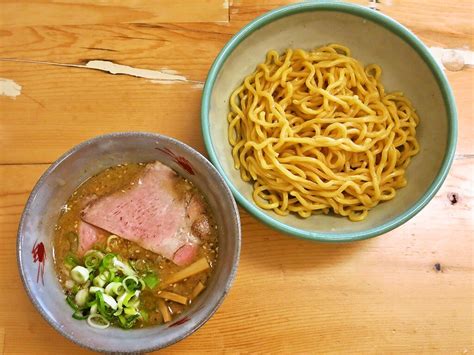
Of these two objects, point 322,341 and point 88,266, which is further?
point 322,341

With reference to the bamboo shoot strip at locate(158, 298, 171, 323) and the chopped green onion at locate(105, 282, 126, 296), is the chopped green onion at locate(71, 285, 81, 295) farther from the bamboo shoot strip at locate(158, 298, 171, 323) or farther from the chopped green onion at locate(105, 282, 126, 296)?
the bamboo shoot strip at locate(158, 298, 171, 323)

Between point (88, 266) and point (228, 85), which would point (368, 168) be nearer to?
point (228, 85)

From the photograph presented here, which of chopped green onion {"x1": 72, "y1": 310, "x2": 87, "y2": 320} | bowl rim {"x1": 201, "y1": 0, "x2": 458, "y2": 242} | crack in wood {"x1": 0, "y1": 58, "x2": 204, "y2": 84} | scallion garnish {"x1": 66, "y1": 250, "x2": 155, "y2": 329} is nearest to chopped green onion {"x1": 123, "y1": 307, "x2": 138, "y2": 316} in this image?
scallion garnish {"x1": 66, "y1": 250, "x2": 155, "y2": 329}

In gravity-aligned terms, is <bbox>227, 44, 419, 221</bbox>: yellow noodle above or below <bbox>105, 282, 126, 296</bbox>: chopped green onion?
above

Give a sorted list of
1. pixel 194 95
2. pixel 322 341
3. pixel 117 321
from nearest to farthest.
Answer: pixel 117 321
pixel 322 341
pixel 194 95

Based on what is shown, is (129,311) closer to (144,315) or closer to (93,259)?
(144,315)

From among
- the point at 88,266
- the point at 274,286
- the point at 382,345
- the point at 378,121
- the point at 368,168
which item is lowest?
the point at 382,345

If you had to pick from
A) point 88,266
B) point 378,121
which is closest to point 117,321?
point 88,266

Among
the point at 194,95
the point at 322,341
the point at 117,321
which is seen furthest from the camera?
the point at 194,95
